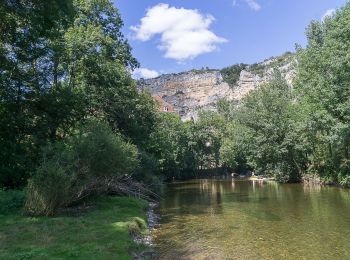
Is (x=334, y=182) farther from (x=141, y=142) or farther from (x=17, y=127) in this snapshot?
(x=17, y=127)

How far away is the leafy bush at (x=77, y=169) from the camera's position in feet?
63.3

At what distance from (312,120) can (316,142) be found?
33.3 ft

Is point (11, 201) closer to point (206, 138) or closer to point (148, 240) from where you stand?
point (148, 240)

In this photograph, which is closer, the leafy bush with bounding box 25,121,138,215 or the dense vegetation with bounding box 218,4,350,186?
the leafy bush with bounding box 25,121,138,215

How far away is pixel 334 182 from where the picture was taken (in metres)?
44.3

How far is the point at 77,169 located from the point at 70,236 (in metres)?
7.88

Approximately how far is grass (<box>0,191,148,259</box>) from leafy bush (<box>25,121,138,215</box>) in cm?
122

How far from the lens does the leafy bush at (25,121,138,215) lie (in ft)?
63.3

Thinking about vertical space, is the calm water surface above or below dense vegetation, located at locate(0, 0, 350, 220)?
below

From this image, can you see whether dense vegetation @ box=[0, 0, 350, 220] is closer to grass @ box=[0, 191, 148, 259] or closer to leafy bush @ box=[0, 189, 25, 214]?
leafy bush @ box=[0, 189, 25, 214]

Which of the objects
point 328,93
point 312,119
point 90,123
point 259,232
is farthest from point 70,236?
point 312,119

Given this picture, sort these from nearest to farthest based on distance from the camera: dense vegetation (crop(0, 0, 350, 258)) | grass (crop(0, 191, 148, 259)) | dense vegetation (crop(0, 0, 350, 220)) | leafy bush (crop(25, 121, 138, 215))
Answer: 1. grass (crop(0, 191, 148, 259))
2. dense vegetation (crop(0, 0, 350, 258))
3. leafy bush (crop(25, 121, 138, 215))
4. dense vegetation (crop(0, 0, 350, 220))

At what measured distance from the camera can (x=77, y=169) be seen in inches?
888

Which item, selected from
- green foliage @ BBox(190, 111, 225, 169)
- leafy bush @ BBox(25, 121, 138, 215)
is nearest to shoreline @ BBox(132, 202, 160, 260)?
leafy bush @ BBox(25, 121, 138, 215)
